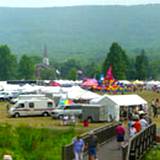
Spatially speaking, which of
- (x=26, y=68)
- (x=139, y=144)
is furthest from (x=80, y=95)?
(x=26, y=68)

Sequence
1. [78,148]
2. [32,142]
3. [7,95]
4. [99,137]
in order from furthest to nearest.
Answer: [7,95], [32,142], [99,137], [78,148]

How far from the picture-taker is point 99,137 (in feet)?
79.7

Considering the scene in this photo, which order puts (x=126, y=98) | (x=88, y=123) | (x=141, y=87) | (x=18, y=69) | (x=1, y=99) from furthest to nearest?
1. (x=18, y=69)
2. (x=141, y=87)
3. (x=1, y=99)
4. (x=126, y=98)
5. (x=88, y=123)

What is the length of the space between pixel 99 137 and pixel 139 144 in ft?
12.9

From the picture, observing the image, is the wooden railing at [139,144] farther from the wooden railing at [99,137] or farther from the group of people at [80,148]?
the wooden railing at [99,137]

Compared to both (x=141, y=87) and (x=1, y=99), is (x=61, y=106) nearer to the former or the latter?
(x=1, y=99)

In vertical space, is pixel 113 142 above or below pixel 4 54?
below

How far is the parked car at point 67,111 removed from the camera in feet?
136

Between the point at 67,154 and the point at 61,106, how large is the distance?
25366 mm

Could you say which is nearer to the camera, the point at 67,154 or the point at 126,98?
the point at 67,154

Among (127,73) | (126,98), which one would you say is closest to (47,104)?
(126,98)

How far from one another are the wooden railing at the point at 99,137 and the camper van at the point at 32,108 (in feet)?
60.1

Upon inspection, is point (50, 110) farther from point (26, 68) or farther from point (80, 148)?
point (26, 68)

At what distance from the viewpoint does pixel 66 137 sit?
30141 mm
